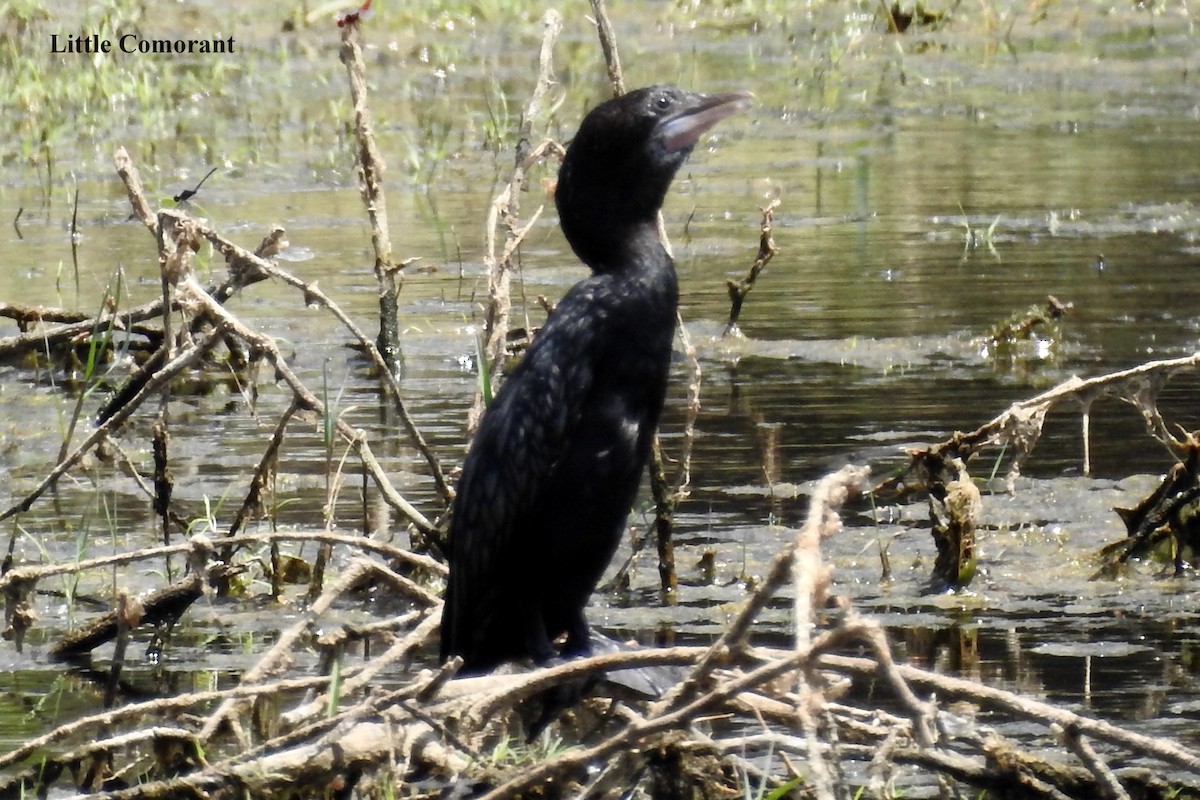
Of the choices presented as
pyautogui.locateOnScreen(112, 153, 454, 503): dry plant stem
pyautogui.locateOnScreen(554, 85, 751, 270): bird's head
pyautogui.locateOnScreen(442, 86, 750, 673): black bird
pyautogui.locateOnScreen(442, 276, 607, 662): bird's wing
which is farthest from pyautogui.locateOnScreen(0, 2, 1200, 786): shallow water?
pyautogui.locateOnScreen(554, 85, 751, 270): bird's head

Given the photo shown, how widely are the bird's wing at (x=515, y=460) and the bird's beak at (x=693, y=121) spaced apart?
0.39 meters

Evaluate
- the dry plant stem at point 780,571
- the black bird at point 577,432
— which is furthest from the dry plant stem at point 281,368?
the dry plant stem at point 780,571

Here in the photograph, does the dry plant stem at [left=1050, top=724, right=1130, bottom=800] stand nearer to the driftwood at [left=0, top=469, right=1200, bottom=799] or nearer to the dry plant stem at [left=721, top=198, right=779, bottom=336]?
the driftwood at [left=0, top=469, right=1200, bottom=799]

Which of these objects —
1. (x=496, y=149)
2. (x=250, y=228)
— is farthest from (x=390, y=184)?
(x=250, y=228)

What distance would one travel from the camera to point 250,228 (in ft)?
33.6

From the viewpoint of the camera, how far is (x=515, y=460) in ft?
13.6

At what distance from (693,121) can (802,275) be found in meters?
5.12

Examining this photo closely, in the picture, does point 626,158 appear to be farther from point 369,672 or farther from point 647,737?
point 647,737

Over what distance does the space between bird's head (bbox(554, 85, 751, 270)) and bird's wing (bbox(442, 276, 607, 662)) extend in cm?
21

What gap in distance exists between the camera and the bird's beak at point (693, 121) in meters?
4.38

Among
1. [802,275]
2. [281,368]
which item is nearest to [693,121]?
[281,368]

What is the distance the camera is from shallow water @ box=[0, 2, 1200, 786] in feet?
17.6

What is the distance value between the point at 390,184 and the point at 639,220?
758cm

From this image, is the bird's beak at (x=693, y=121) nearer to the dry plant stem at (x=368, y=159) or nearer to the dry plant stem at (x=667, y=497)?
the dry plant stem at (x=667, y=497)
